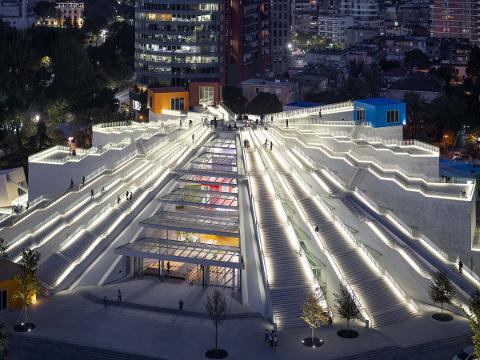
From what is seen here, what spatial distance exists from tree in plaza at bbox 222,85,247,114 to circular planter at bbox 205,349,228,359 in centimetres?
5630

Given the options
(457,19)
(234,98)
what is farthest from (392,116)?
(457,19)

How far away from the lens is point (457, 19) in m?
173

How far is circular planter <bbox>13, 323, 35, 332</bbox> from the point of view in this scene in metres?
37.2

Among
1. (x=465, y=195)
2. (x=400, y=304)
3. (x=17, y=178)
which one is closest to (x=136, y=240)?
(x=400, y=304)

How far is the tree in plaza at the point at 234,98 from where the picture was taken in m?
90.3

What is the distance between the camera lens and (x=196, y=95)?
7656cm

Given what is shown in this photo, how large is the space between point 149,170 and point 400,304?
59.1ft

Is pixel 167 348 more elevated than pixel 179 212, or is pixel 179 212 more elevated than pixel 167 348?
pixel 179 212

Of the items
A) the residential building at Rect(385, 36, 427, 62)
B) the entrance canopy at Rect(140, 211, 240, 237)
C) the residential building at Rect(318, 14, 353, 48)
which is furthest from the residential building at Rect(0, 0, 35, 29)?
the entrance canopy at Rect(140, 211, 240, 237)

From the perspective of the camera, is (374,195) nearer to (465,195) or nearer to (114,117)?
(465,195)

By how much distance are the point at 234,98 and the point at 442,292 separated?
5480 centimetres

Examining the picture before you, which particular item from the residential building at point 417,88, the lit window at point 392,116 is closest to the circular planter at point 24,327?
the lit window at point 392,116

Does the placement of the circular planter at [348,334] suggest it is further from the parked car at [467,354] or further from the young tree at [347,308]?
the parked car at [467,354]

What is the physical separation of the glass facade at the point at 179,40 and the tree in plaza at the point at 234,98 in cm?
549
